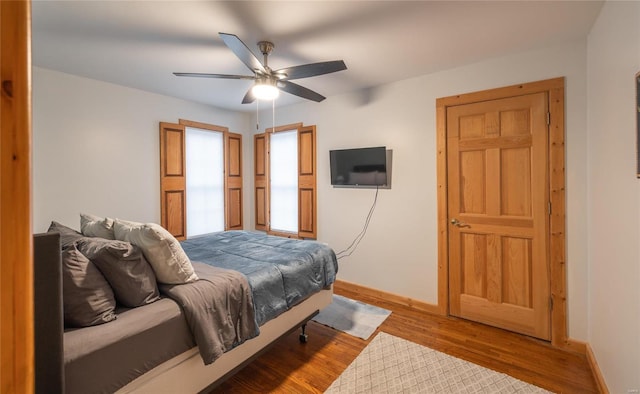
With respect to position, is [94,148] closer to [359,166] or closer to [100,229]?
[100,229]

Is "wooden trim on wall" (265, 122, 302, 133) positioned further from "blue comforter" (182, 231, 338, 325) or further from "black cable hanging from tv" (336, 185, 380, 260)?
"blue comforter" (182, 231, 338, 325)

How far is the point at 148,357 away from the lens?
1.35m

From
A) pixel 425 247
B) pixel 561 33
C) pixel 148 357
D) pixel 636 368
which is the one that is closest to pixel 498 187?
pixel 425 247

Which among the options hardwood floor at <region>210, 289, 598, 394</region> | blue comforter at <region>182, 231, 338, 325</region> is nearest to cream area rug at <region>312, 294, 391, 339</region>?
hardwood floor at <region>210, 289, 598, 394</region>

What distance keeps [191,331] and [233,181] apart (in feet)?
10.9

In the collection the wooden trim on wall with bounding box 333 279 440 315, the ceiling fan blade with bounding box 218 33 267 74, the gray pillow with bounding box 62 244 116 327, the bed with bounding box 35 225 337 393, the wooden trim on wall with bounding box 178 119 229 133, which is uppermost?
the wooden trim on wall with bounding box 178 119 229 133

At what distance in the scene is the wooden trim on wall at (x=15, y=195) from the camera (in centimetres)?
45

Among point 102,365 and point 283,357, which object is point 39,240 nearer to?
point 102,365

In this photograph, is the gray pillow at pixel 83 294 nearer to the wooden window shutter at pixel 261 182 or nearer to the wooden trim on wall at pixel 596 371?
the wooden trim on wall at pixel 596 371

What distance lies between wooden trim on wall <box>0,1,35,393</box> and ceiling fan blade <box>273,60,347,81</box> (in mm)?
1805

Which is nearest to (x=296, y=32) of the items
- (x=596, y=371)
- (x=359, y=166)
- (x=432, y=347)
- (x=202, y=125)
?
(x=359, y=166)

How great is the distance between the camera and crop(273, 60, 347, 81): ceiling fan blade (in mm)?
2074

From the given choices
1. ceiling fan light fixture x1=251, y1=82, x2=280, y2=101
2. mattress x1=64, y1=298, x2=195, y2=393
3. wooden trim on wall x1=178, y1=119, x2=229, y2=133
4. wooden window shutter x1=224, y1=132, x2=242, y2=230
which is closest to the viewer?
mattress x1=64, y1=298, x2=195, y2=393

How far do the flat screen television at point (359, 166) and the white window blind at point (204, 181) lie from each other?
Answer: 190 cm
